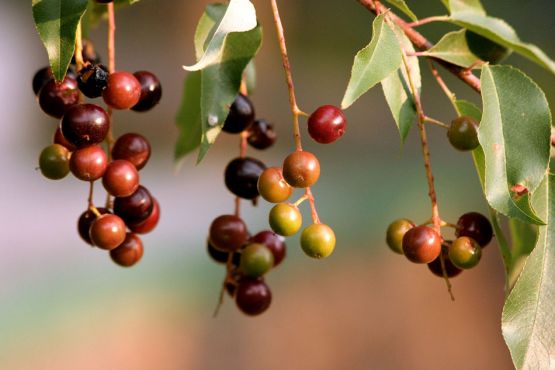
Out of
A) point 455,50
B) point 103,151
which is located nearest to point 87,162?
point 103,151

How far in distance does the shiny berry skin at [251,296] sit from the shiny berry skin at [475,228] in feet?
0.77

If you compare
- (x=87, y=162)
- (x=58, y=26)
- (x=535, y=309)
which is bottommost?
(x=535, y=309)

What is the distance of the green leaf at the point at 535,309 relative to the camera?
23.4 inches

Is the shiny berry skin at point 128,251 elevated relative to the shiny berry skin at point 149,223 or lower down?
lower down

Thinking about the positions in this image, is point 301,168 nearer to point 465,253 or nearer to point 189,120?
point 465,253

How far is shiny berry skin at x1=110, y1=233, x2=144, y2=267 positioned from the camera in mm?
769

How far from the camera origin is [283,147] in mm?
3455

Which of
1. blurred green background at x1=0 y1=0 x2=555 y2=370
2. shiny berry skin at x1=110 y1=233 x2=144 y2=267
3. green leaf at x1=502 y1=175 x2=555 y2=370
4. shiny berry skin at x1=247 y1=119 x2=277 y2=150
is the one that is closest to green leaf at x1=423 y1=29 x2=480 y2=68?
green leaf at x1=502 y1=175 x2=555 y2=370

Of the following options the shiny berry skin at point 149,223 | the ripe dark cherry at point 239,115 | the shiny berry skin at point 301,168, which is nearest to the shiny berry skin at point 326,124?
the shiny berry skin at point 301,168

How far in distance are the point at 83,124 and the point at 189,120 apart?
0.31 m

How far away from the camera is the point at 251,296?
0.82 meters

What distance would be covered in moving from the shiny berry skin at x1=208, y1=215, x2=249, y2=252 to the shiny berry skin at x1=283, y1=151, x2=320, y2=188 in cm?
19

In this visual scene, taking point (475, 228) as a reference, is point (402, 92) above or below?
above

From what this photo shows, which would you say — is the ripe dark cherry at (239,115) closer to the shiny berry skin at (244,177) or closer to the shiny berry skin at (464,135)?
the shiny berry skin at (244,177)
